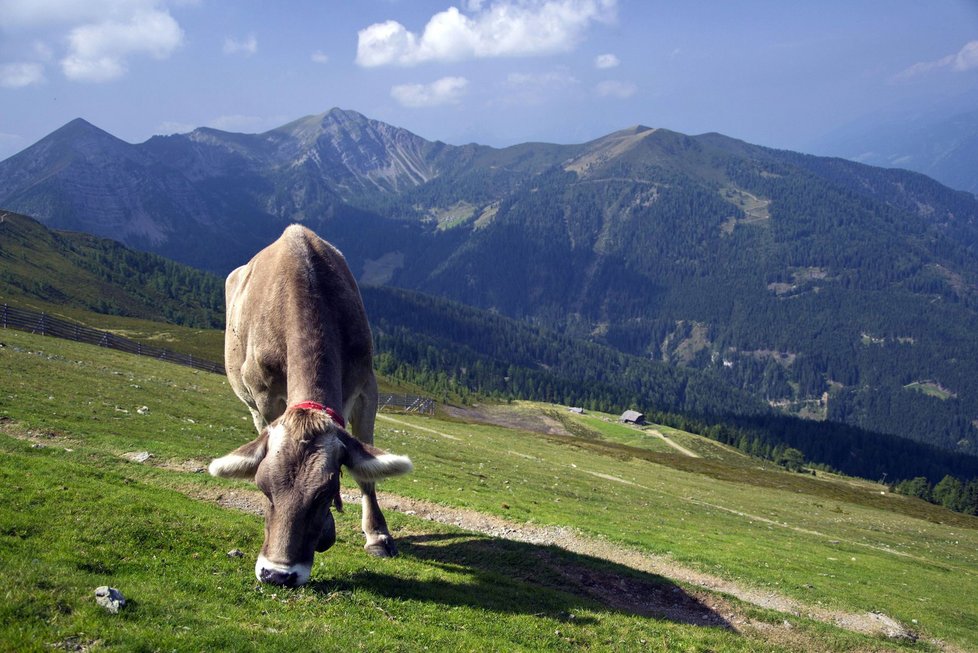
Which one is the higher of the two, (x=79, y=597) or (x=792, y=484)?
(x=79, y=597)

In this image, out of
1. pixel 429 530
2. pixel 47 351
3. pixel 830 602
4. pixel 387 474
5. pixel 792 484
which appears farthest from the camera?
pixel 792 484

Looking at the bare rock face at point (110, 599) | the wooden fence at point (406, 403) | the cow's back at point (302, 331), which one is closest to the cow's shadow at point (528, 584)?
the bare rock face at point (110, 599)

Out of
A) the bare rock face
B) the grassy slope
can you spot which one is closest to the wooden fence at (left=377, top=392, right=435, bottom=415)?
the grassy slope

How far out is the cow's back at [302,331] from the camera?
10.5m

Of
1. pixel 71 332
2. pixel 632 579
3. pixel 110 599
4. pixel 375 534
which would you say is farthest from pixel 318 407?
pixel 71 332

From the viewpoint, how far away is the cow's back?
34.4 ft

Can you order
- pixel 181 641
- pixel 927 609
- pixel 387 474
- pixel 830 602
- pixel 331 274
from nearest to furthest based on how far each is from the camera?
pixel 181 641
pixel 387 474
pixel 331 274
pixel 830 602
pixel 927 609

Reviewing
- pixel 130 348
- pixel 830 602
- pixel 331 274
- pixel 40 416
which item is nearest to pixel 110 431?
pixel 40 416

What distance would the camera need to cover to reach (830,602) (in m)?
20.5

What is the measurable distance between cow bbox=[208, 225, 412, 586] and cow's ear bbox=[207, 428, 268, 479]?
0.6 inches

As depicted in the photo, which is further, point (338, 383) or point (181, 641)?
point (338, 383)

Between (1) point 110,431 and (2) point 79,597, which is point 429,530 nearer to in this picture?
(2) point 79,597

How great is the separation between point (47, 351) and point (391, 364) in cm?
15165

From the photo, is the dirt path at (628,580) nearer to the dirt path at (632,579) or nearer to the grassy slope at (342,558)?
the dirt path at (632,579)
